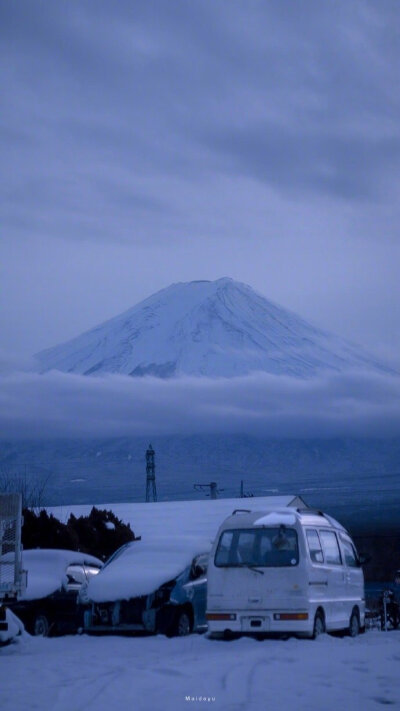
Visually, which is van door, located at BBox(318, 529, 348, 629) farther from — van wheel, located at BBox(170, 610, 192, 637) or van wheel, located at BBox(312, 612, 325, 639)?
van wheel, located at BBox(170, 610, 192, 637)

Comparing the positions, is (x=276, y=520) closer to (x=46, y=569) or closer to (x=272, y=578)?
(x=272, y=578)

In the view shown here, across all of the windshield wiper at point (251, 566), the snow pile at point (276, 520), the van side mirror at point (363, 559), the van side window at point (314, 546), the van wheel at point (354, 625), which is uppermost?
the snow pile at point (276, 520)

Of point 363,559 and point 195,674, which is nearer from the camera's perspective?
point 195,674

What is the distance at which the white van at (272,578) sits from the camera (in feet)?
39.0

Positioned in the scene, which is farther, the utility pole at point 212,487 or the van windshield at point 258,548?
the utility pole at point 212,487

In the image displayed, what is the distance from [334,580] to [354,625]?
1189 mm

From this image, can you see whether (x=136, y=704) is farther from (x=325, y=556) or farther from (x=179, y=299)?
(x=179, y=299)

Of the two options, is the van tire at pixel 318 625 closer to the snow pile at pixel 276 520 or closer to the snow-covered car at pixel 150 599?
the snow pile at pixel 276 520

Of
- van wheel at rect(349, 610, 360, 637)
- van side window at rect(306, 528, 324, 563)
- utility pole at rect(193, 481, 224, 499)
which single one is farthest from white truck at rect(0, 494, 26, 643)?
utility pole at rect(193, 481, 224, 499)

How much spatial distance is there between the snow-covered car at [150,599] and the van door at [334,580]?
69.4 inches

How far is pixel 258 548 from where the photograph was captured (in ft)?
40.5

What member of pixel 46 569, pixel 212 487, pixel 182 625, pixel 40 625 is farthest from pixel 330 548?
pixel 212 487

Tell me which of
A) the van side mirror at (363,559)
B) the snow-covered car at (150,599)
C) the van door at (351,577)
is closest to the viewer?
the snow-covered car at (150,599)

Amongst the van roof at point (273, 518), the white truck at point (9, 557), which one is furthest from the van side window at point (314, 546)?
the white truck at point (9, 557)
